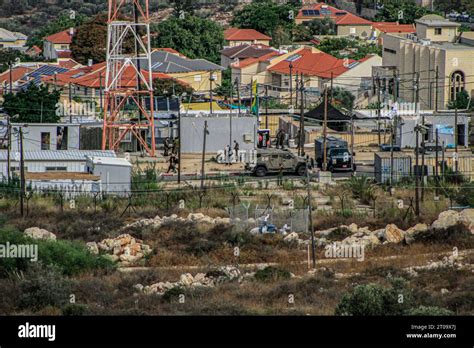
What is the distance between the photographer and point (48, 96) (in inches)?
1905

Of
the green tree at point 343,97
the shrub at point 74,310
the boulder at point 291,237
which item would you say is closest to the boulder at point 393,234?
the boulder at point 291,237

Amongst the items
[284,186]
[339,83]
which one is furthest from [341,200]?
[339,83]

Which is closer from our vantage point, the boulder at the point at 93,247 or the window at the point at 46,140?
the boulder at the point at 93,247

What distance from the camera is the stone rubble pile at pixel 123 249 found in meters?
28.8

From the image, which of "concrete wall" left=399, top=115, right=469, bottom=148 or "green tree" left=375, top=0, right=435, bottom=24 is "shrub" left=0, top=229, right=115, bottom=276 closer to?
"concrete wall" left=399, top=115, right=469, bottom=148

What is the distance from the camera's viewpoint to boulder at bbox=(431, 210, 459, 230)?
30.4 metres

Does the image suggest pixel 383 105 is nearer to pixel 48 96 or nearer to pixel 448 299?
pixel 48 96

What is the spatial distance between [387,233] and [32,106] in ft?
67.1

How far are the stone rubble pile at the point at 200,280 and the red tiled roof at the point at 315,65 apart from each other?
37897mm

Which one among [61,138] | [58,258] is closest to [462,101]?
[61,138]

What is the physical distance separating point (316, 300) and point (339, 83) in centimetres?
4151

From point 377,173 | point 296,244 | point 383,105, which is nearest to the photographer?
point 296,244

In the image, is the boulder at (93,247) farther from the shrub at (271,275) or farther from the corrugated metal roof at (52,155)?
the corrugated metal roof at (52,155)
